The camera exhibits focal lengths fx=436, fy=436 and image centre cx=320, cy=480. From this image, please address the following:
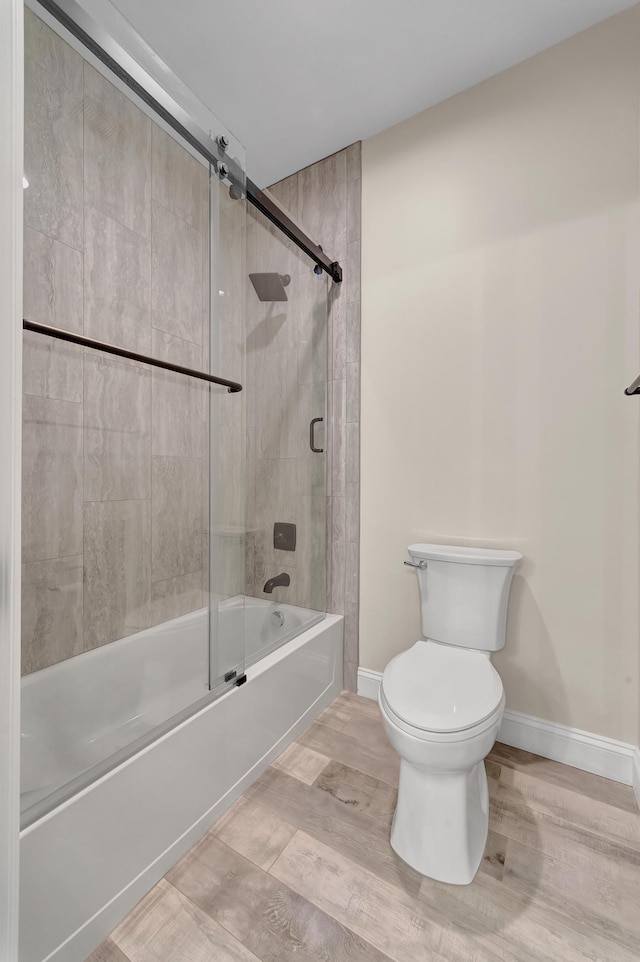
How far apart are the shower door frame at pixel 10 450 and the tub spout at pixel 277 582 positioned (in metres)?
1.11

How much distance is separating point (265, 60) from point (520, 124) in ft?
3.22

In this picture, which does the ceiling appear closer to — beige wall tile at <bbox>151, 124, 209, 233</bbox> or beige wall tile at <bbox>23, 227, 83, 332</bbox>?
beige wall tile at <bbox>151, 124, 209, 233</bbox>

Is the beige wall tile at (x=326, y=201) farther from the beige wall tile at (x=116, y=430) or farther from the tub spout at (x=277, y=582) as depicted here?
Result: the tub spout at (x=277, y=582)

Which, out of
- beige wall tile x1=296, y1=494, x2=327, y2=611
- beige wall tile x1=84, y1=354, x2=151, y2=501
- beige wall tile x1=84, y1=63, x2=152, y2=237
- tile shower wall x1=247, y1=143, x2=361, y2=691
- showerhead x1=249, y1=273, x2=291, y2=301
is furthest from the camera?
beige wall tile x1=296, y1=494, x2=327, y2=611

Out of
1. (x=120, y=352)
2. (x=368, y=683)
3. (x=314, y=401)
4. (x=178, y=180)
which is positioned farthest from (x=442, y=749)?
(x=178, y=180)

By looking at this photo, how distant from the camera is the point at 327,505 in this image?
2119 millimetres

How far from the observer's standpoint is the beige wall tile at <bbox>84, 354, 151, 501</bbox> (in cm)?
152

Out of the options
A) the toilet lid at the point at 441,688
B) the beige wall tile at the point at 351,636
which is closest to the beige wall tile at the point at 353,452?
the beige wall tile at the point at 351,636

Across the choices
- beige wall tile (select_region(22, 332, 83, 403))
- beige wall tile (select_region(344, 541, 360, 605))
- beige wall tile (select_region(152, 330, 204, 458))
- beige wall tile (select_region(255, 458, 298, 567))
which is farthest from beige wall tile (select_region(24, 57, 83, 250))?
beige wall tile (select_region(344, 541, 360, 605))

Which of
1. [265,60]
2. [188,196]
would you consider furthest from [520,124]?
[188,196]

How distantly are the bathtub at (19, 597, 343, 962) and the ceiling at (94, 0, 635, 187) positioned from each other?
197cm

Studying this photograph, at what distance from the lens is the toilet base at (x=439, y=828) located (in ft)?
3.72

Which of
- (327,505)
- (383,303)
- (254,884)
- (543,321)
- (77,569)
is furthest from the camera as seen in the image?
(327,505)

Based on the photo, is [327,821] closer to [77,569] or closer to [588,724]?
[588,724]
